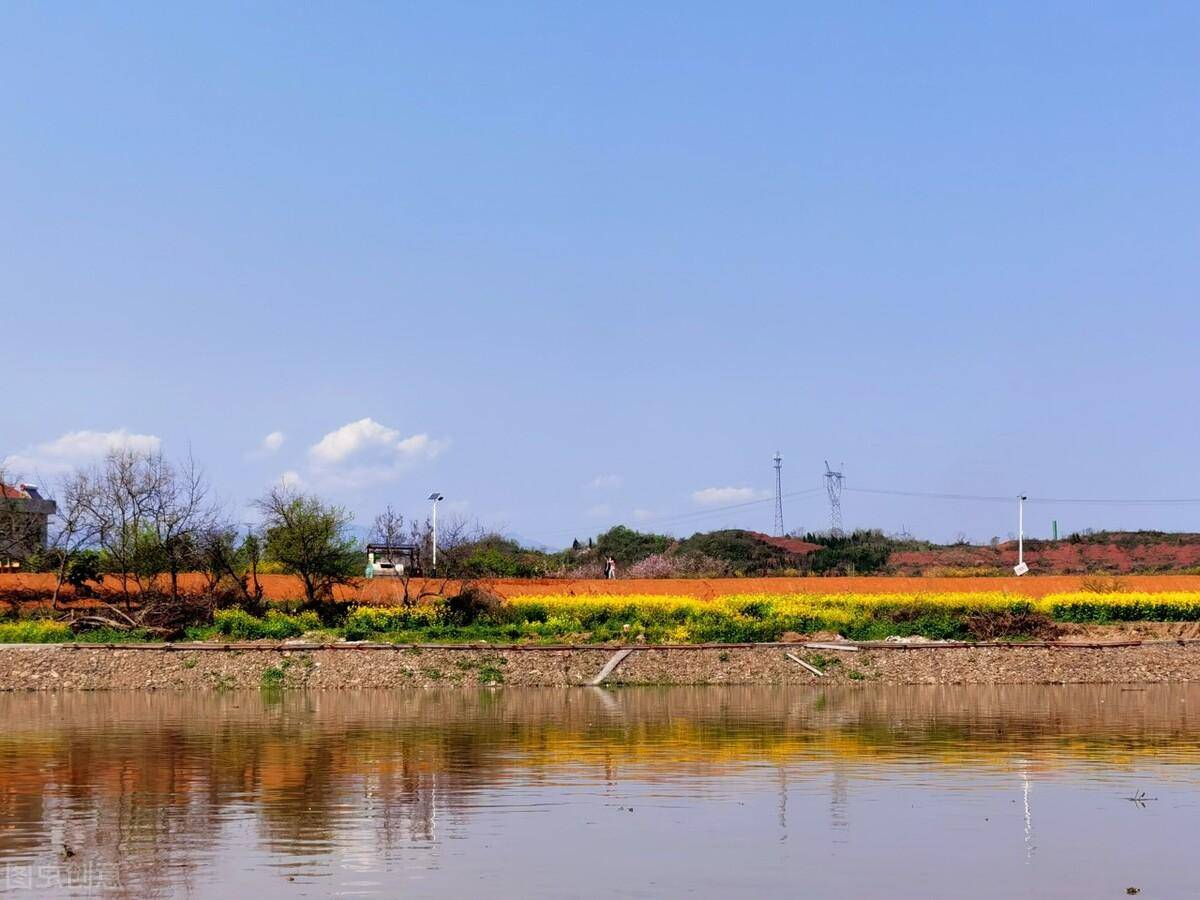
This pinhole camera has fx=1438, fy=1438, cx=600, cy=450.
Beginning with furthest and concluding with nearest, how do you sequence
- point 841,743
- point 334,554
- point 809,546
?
1. point 809,546
2. point 334,554
3. point 841,743

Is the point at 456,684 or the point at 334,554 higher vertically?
the point at 334,554

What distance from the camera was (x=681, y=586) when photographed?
5612cm

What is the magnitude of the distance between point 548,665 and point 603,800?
1797cm

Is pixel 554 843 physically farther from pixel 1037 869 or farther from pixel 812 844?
pixel 1037 869

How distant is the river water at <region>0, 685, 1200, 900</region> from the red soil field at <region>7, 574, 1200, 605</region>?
70.7 feet

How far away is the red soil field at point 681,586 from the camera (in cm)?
5150

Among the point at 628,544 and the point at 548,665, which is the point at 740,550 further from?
the point at 548,665

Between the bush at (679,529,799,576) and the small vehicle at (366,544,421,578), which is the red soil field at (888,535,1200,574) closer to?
the bush at (679,529,799,576)

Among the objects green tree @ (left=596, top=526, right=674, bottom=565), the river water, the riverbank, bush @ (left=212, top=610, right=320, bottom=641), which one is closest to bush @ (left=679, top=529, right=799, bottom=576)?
green tree @ (left=596, top=526, right=674, bottom=565)

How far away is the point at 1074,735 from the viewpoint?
24.8 m

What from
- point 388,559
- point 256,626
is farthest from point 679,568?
point 256,626

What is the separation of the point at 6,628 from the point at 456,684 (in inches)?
599

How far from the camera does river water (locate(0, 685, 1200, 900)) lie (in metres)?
13.5

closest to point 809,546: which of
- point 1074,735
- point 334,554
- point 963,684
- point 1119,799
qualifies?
point 334,554
